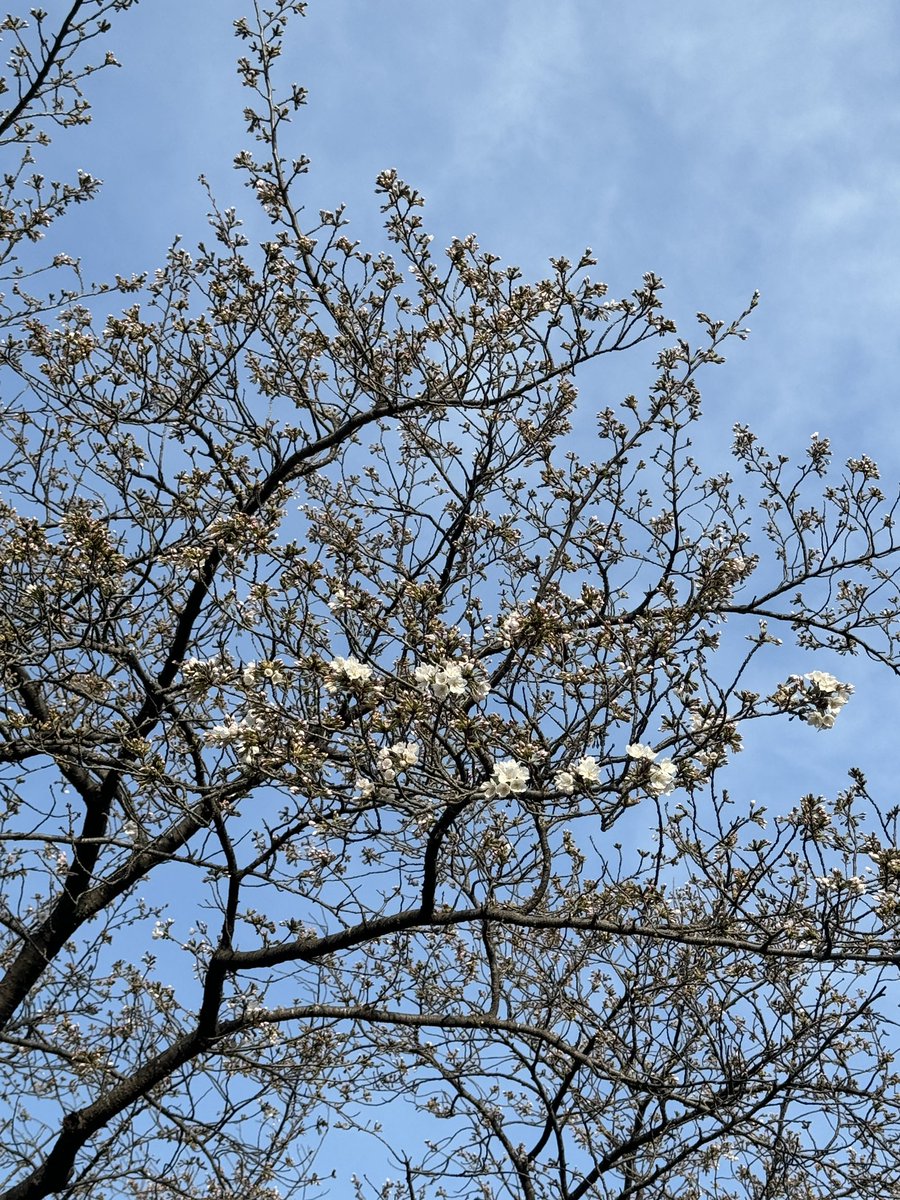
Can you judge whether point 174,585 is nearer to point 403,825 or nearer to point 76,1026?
point 403,825

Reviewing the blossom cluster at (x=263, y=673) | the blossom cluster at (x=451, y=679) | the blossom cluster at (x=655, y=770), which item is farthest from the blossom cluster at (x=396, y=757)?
the blossom cluster at (x=655, y=770)

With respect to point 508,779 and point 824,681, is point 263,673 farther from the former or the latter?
point 824,681

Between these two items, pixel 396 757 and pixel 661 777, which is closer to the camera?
pixel 396 757

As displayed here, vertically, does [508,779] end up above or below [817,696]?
below

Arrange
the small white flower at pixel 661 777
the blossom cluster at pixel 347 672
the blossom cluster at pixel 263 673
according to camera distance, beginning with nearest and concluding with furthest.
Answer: the blossom cluster at pixel 347 672 → the small white flower at pixel 661 777 → the blossom cluster at pixel 263 673

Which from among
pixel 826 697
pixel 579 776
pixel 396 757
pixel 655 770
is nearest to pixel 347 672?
pixel 396 757

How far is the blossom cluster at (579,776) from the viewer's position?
161 inches

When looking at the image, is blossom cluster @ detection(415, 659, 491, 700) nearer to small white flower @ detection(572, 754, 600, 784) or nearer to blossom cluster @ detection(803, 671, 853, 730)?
small white flower @ detection(572, 754, 600, 784)

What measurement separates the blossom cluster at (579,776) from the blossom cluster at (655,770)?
0.57ft

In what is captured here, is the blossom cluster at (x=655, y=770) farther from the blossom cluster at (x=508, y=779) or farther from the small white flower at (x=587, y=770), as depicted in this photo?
the blossom cluster at (x=508, y=779)

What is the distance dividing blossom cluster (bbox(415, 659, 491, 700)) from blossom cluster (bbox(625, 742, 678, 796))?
653 mm

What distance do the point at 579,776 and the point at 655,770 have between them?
32 cm

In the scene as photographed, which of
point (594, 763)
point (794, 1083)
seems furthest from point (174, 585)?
point (794, 1083)

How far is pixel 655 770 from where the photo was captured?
4195mm
